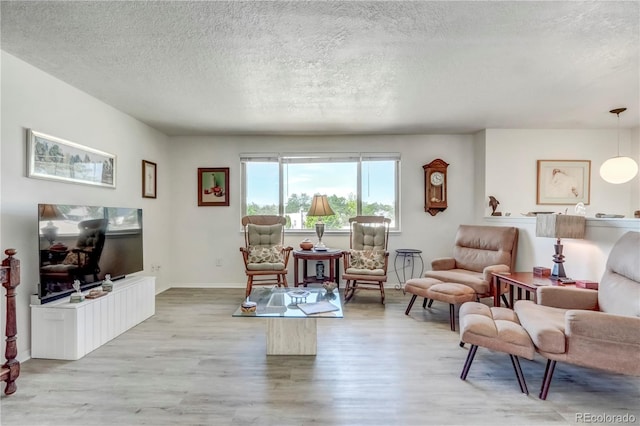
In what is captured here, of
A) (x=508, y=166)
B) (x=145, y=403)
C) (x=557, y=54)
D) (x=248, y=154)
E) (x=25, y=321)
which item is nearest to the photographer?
(x=145, y=403)

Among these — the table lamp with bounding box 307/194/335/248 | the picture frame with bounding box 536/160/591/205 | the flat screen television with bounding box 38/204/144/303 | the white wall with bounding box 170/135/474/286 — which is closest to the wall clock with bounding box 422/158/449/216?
the white wall with bounding box 170/135/474/286

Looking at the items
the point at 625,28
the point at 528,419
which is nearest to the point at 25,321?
the point at 528,419

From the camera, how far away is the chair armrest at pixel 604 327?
1.69 m

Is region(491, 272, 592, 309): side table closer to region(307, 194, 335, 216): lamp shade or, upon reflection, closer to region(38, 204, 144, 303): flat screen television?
region(307, 194, 335, 216): lamp shade

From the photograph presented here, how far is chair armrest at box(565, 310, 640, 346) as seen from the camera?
1693mm

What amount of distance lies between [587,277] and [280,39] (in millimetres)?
3290

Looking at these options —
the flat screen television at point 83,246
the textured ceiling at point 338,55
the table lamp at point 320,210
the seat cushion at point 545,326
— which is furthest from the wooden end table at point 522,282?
the flat screen television at point 83,246

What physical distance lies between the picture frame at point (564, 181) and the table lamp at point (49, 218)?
5437 millimetres

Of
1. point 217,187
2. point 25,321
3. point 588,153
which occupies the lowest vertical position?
point 25,321

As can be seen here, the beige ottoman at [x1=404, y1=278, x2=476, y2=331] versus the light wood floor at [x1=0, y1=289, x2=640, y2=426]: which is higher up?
the beige ottoman at [x1=404, y1=278, x2=476, y2=331]

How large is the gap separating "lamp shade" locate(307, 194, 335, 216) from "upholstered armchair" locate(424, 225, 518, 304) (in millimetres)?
1497

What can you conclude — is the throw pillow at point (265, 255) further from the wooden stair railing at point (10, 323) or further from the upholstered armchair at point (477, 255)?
the wooden stair railing at point (10, 323)

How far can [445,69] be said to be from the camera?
2.46 metres

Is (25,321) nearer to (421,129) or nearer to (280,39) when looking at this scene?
(280,39)
